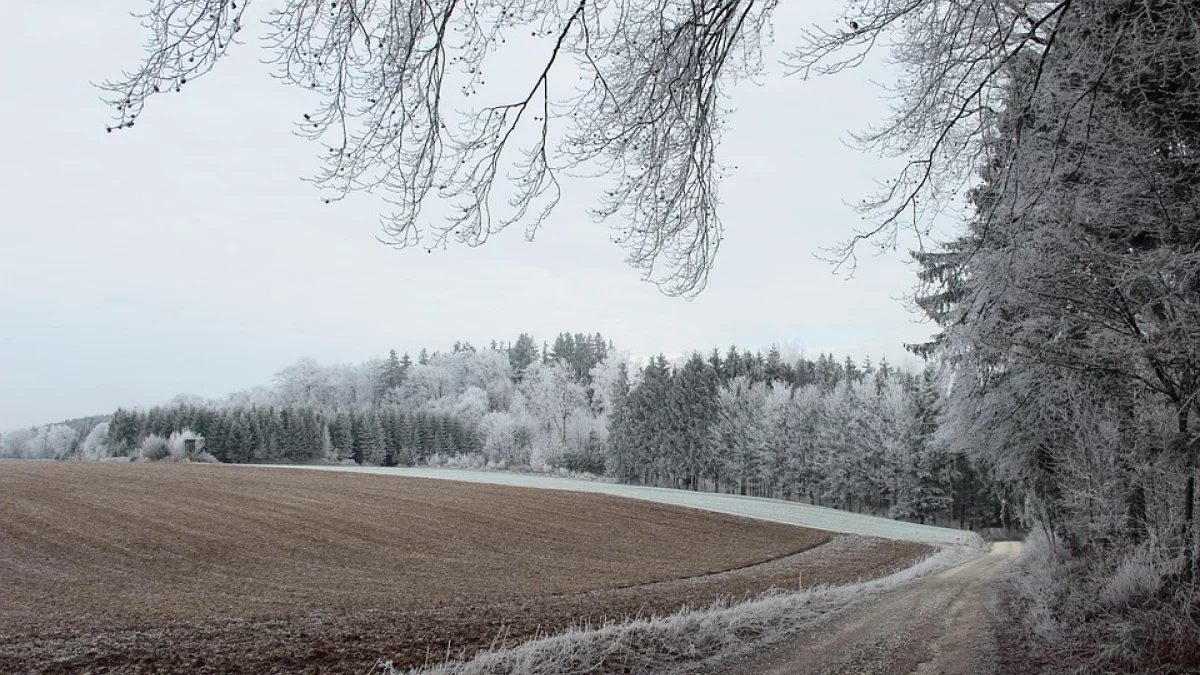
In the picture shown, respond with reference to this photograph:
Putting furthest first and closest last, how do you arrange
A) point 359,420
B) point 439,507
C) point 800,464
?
1. point 359,420
2. point 800,464
3. point 439,507

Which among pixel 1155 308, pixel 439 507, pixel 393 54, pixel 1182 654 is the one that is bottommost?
pixel 439 507

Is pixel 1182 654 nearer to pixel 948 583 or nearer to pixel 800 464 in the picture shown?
pixel 948 583

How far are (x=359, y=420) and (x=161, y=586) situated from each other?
7208 centimetres

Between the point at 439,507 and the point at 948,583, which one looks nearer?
the point at 948,583

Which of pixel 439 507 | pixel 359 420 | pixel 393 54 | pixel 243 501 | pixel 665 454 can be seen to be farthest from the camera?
pixel 359 420

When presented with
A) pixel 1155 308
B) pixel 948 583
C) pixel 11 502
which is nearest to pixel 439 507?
pixel 11 502

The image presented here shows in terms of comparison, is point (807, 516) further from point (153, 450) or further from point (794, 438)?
point (153, 450)

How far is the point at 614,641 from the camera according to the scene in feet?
23.4

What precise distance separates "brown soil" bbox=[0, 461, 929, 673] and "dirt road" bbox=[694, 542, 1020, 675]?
365cm

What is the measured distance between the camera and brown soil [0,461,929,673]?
9656mm

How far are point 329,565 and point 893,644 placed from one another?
1755 centimetres

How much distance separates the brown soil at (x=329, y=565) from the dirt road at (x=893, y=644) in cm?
365

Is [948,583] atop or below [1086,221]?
below

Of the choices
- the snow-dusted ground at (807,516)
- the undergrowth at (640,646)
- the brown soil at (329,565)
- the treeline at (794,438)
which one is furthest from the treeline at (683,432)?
the undergrowth at (640,646)
